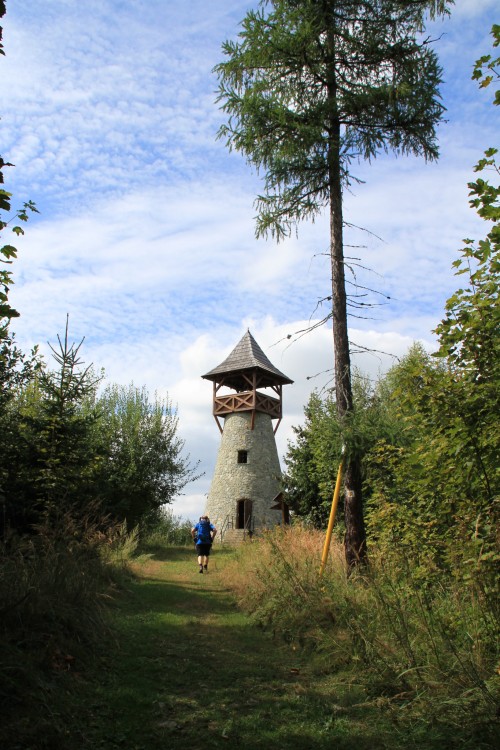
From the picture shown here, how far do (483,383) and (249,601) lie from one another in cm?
593

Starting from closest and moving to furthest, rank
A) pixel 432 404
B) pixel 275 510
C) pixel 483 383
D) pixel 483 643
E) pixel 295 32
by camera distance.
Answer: pixel 483 643
pixel 483 383
pixel 432 404
pixel 295 32
pixel 275 510

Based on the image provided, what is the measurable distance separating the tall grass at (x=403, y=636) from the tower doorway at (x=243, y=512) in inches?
697

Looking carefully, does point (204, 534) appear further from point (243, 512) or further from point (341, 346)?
point (243, 512)

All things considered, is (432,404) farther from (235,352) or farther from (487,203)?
(235,352)

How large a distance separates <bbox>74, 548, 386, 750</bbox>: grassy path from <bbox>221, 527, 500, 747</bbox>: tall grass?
1.17 ft

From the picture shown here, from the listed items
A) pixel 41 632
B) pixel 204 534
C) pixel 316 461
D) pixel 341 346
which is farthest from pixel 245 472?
pixel 41 632

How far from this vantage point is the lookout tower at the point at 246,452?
26203 millimetres

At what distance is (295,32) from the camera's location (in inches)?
393

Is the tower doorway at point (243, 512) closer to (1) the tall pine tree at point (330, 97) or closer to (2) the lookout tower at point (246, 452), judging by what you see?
(2) the lookout tower at point (246, 452)

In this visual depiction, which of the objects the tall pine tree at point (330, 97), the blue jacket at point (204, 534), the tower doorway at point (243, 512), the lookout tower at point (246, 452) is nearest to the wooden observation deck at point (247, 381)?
the lookout tower at point (246, 452)

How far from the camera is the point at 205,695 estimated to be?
5215mm

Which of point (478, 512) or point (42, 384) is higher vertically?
point (42, 384)

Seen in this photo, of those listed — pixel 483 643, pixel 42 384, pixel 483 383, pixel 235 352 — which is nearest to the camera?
pixel 483 643

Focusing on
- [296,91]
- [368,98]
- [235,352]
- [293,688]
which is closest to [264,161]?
[296,91]
